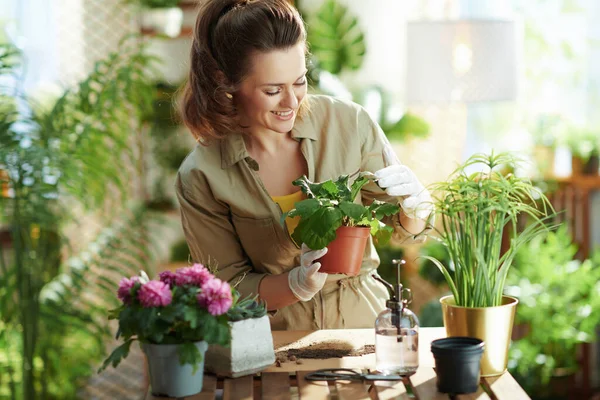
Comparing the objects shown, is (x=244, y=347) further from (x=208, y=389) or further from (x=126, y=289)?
(x=126, y=289)

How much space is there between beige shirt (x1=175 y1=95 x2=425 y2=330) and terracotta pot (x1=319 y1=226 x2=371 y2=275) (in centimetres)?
30

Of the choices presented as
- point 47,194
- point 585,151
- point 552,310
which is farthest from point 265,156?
point 585,151

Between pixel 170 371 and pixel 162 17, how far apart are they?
3.51 meters

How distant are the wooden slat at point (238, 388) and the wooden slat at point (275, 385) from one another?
25 mm

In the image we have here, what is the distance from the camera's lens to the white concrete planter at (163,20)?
4754mm

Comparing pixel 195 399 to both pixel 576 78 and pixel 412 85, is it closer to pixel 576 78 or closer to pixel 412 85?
pixel 412 85

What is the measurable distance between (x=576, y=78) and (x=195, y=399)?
342cm

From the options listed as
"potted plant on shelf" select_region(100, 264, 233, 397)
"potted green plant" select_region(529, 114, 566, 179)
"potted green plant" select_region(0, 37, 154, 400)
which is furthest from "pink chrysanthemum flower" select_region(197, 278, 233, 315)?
"potted green plant" select_region(529, 114, 566, 179)

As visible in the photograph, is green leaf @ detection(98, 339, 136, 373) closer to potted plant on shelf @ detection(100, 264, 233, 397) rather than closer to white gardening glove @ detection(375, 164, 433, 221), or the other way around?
potted plant on shelf @ detection(100, 264, 233, 397)

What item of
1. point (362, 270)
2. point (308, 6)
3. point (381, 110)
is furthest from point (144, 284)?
point (308, 6)

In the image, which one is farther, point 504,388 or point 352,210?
point 352,210

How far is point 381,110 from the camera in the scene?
4543 millimetres

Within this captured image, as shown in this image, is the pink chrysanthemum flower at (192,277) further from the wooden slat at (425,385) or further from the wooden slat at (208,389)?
the wooden slat at (425,385)

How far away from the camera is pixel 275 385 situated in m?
1.61
